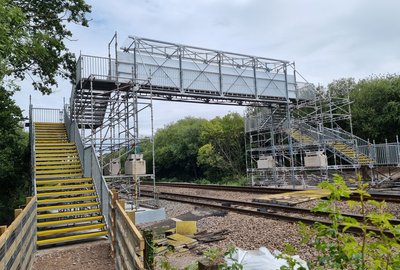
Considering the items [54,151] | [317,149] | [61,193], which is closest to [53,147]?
[54,151]

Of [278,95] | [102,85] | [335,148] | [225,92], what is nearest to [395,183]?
[335,148]

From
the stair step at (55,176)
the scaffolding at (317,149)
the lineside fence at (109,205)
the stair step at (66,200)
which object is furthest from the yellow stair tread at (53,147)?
the scaffolding at (317,149)

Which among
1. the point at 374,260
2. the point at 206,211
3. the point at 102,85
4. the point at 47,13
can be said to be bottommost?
the point at 206,211

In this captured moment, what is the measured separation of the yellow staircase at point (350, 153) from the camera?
22070 mm

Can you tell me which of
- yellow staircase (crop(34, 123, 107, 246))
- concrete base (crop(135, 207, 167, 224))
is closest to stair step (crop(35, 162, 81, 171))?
yellow staircase (crop(34, 123, 107, 246))

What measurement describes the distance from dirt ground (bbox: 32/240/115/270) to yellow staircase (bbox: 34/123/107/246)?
0.36 m

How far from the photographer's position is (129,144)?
15.2 metres

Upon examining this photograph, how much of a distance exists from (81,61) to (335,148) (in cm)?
1791

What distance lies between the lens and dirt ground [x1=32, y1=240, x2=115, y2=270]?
6.86 m

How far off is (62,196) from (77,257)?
4.11 m

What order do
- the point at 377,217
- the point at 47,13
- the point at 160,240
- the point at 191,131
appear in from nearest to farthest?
the point at 377,217, the point at 160,240, the point at 47,13, the point at 191,131

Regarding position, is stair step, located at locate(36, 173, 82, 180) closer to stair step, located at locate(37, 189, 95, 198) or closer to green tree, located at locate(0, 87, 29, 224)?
stair step, located at locate(37, 189, 95, 198)

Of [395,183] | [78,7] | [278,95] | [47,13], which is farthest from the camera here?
[278,95]

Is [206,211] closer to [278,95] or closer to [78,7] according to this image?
[78,7]
